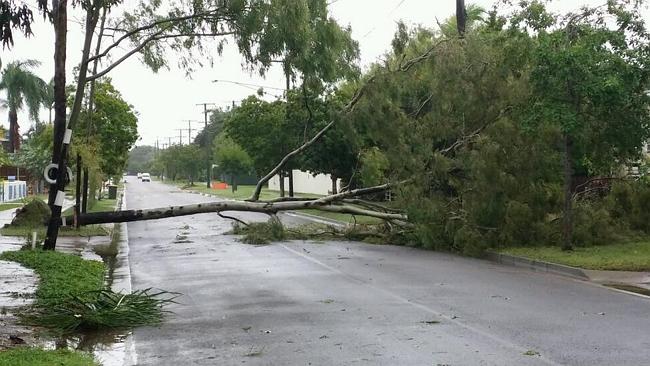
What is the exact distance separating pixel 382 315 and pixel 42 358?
4282mm

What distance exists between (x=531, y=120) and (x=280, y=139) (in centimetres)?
2023

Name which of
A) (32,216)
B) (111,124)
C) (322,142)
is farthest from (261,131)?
(32,216)

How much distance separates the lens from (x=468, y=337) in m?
7.91

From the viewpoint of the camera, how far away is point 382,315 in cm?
927

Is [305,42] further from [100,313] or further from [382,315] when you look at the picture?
[100,313]

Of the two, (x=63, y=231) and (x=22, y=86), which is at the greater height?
(x=22, y=86)

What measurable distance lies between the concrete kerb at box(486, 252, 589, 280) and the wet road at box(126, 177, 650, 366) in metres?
0.47

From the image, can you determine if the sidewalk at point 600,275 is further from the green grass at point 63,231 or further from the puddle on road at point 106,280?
the green grass at point 63,231

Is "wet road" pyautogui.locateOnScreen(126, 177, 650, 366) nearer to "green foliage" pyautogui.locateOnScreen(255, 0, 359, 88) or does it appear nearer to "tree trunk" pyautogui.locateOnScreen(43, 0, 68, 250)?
"tree trunk" pyautogui.locateOnScreen(43, 0, 68, 250)

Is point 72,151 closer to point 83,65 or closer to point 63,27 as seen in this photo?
point 83,65

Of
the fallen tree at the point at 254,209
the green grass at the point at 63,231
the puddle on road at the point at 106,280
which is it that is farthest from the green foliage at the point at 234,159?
the fallen tree at the point at 254,209

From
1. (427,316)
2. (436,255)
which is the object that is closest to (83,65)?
(436,255)

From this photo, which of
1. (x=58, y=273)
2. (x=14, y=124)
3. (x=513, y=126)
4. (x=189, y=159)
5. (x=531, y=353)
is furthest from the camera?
(x=189, y=159)

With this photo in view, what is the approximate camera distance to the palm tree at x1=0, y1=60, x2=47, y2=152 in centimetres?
5478
